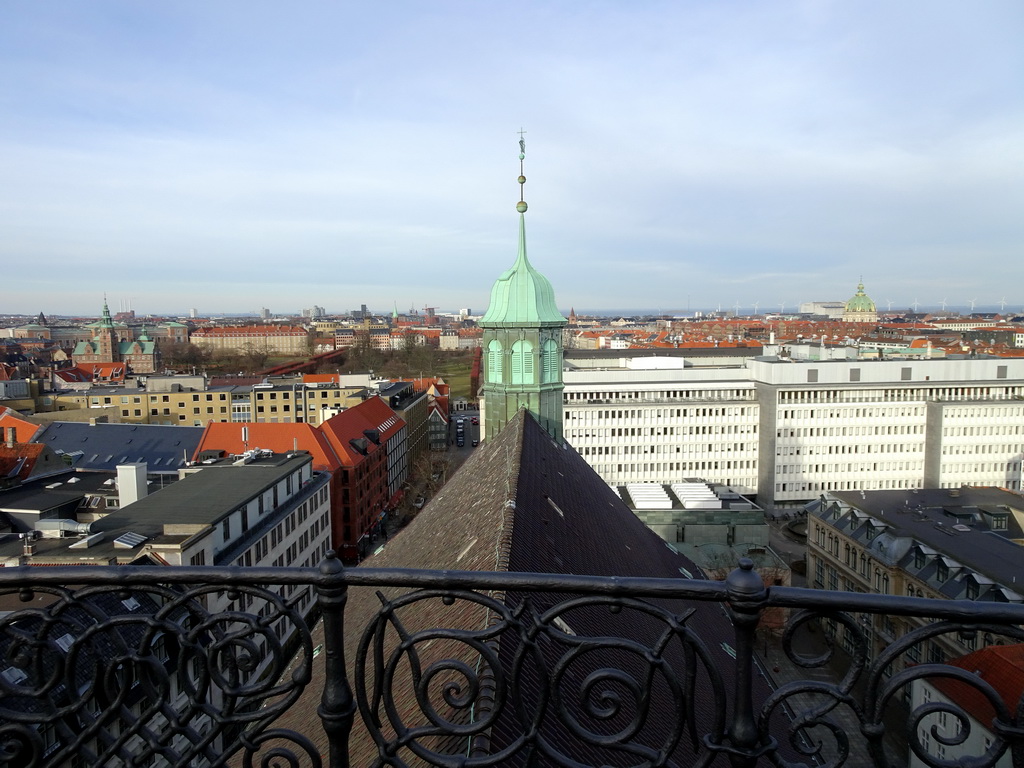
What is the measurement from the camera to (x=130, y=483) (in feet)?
87.5

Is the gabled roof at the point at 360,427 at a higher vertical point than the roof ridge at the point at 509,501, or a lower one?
lower

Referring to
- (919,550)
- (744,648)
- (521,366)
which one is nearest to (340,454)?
(521,366)

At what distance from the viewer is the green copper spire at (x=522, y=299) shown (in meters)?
20.9

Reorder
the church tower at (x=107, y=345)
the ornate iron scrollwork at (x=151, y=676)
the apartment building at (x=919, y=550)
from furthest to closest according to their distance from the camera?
the church tower at (x=107, y=345) → the apartment building at (x=919, y=550) → the ornate iron scrollwork at (x=151, y=676)

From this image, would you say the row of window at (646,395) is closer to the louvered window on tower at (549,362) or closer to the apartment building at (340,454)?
the apartment building at (340,454)

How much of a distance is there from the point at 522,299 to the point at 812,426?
116 feet

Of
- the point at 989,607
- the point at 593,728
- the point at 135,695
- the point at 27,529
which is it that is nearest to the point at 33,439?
the point at 27,529

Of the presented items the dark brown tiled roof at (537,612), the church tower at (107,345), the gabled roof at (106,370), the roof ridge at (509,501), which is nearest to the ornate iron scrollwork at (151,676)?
the dark brown tiled roof at (537,612)

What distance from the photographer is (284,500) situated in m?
27.6

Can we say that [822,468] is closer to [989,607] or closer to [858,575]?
[858,575]

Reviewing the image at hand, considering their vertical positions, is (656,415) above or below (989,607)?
below

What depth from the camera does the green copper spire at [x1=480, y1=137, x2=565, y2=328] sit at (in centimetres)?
2089

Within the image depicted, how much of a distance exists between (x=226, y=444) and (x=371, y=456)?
7548 millimetres

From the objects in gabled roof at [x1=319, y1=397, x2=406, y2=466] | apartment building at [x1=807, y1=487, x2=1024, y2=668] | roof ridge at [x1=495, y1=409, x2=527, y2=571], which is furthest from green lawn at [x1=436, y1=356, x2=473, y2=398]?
roof ridge at [x1=495, y1=409, x2=527, y2=571]
